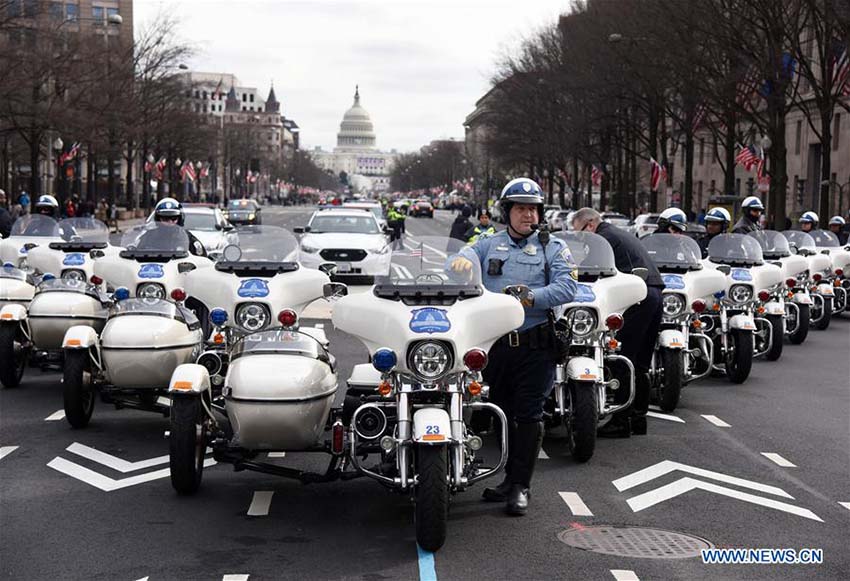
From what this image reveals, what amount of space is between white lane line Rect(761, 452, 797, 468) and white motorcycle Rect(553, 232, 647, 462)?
3.71 ft

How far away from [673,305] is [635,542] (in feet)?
18.2

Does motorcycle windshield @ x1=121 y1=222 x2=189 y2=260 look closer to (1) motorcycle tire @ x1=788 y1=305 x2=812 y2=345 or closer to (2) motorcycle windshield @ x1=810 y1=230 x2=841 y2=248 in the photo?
(1) motorcycle tire @ x1=788 y1=305 x2=812 y2=345

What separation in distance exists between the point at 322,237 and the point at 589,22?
30.9 meters

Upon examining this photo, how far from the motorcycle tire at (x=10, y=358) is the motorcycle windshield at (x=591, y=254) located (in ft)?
17.3

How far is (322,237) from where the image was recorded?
88.7ft

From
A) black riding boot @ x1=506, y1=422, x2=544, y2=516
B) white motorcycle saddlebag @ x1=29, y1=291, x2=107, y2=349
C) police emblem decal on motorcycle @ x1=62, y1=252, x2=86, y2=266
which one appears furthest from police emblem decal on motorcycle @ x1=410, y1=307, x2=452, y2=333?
police emblem decal on motorcycle @ x1=62, y1=252, x2=86, y2=266

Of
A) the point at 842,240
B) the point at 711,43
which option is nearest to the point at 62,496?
the point at 842,240

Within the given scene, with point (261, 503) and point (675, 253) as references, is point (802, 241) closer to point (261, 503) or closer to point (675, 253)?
point (675, 253)

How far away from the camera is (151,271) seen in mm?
11906

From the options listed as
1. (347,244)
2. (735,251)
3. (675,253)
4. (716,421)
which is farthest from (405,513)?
(347,244)

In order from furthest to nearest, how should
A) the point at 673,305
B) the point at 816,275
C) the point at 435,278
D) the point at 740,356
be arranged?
the point at 816,275, the point at 740,356, the point at 673,305, the point at 435,278

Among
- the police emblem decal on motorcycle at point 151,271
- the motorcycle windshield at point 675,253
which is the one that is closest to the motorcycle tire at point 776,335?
the motorcycle windshield at point 675,253

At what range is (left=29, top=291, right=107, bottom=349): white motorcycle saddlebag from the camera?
1157 centimetres

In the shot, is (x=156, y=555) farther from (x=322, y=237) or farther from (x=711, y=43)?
(x=711, y=43)
